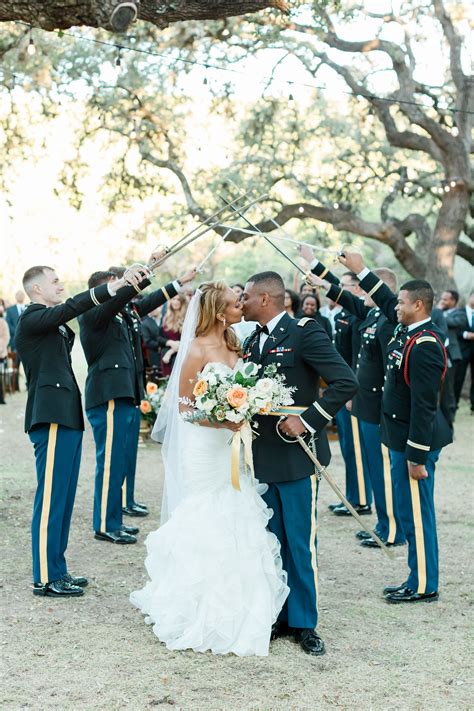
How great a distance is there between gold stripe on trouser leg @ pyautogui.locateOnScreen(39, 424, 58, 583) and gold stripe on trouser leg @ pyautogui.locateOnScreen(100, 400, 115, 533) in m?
1.54

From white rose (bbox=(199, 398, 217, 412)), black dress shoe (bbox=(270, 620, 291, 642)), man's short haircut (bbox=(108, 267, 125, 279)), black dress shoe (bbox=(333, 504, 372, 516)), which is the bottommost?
black dress shoe (bbox=(270, 620, 291, 642))

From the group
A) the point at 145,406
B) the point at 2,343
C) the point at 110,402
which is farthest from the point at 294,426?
the point at 2,343

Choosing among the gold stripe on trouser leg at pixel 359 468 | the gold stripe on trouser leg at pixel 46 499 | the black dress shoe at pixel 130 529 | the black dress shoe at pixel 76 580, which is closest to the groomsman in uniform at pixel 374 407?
the gold stripe on trouser leg at pixel 359 468

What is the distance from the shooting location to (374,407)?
7691mm

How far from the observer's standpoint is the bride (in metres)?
5.03

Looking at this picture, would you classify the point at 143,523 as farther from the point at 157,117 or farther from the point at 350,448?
the point at 157,117

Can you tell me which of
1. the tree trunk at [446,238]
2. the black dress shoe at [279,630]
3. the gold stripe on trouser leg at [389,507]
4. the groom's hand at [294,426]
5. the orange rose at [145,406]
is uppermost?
the tree trunk at [446,238]

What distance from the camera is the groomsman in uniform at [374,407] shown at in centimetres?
747

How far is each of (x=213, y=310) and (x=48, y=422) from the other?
1.37 meters

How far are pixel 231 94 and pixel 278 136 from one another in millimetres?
2707

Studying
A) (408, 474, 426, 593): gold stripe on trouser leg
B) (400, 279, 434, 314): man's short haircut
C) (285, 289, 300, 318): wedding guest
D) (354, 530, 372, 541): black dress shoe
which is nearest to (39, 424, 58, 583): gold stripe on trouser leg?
(408, 474, 426, 593): gold stripe on trouser leg

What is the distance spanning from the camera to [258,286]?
5.23 meters

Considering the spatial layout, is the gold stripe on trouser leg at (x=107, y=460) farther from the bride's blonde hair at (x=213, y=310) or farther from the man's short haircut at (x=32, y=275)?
the bride's blonde hair at (x=213, y=310)

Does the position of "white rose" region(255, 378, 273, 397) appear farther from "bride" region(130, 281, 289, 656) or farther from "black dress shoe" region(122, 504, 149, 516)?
"black dress shoe" region(122, 504, 149, 516)
